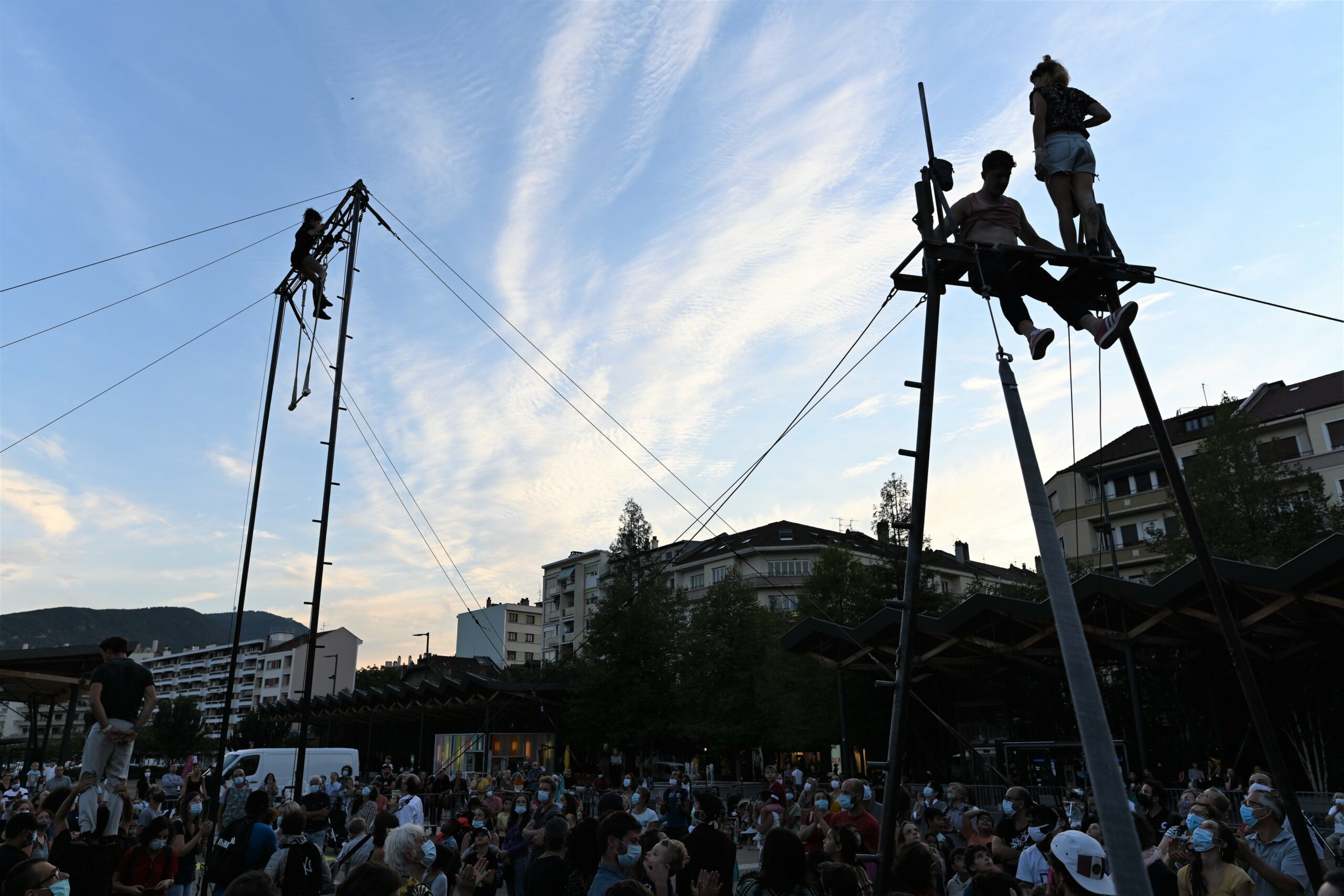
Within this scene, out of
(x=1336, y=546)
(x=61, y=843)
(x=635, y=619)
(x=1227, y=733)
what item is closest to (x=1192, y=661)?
(x=1227, y=733)

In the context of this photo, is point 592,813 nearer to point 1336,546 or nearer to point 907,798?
point 907,798

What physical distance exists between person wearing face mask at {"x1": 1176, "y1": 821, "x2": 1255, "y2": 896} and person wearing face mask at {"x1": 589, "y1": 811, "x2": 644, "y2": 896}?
3.46m

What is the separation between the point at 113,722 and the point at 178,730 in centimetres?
10034

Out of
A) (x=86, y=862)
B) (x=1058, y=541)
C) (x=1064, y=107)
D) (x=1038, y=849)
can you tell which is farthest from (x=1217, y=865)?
(x=86, y=862)

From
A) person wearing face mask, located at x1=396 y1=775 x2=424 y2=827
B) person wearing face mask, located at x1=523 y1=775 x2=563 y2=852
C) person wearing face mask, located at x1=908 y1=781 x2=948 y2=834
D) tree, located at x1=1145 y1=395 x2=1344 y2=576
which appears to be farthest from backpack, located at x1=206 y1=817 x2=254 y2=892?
tree, located at x1=1145 y1=395 x2=1344 y2=576

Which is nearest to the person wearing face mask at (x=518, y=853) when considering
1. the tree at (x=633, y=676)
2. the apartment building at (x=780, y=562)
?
the tree at (x=633, y=676)

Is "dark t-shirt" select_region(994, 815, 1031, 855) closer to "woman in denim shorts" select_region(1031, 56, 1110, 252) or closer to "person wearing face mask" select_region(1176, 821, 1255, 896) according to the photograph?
"person wearing face mask" select_region(1176, 821, 1255, 896)

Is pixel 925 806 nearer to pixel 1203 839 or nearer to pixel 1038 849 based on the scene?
pixel 1038 849

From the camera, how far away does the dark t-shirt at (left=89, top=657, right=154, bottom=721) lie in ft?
22.3

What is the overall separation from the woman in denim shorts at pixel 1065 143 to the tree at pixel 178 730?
104 m

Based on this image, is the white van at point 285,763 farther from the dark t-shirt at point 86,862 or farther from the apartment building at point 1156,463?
the apartment building at point 1156,463

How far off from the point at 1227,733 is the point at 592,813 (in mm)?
21806

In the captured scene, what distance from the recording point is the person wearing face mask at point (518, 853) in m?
8.56

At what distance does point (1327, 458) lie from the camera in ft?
153
